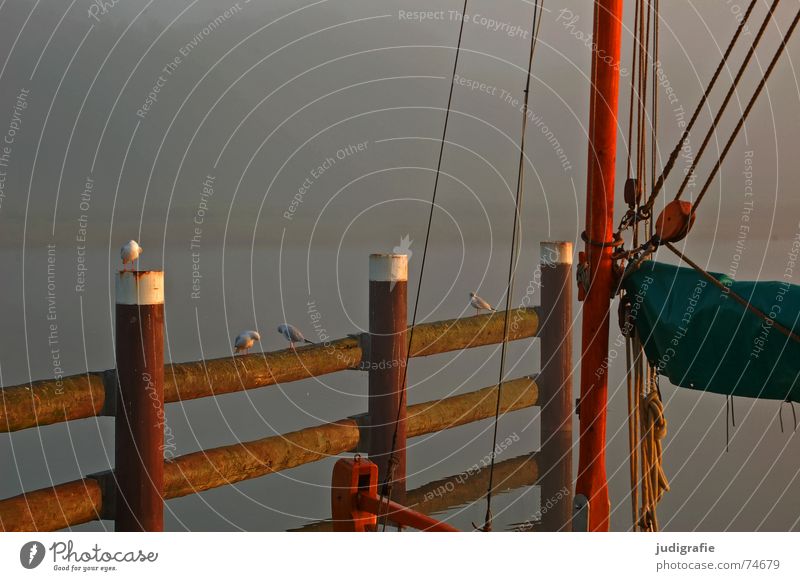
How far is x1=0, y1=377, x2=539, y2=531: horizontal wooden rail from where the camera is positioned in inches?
186

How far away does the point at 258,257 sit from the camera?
682 inches

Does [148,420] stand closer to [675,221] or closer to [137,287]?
[137,287]

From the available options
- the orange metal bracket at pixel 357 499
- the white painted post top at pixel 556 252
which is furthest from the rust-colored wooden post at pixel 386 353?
the orange metal bracket at pixel 357 499

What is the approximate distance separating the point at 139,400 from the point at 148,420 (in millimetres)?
106

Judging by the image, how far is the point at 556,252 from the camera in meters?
7.89

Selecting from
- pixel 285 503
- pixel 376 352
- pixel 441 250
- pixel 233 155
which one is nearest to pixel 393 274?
pixel 376 352

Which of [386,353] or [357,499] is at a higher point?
[386,353]

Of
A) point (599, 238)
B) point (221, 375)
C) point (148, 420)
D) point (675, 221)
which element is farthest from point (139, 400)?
point (675, 221)

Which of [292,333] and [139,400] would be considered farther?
[292,333]

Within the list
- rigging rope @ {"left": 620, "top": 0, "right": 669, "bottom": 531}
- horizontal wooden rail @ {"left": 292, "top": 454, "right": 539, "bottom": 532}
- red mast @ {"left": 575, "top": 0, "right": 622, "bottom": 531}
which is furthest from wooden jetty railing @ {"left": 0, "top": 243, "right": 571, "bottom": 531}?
rigging rope @ {"left": 620, "top": 0, "right": 669, "bottom": 531}

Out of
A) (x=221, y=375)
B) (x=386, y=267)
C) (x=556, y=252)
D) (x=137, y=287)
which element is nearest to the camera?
(x=137, y=287)

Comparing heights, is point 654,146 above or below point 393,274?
above
